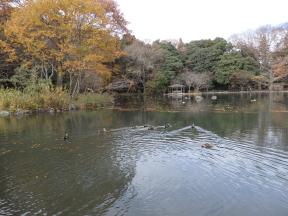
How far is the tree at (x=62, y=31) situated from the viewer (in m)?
26.1

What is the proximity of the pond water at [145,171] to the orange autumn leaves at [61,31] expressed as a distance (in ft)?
38.8

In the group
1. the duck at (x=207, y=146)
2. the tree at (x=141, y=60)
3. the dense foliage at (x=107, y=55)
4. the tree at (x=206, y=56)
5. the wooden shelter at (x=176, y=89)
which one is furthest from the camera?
the tree at (x=206, y=56)

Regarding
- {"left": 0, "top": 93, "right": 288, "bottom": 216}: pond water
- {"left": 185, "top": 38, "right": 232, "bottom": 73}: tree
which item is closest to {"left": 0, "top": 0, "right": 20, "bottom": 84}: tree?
{"left": 0, "top": 93, "right": 288, "bottom": 216}: pond water

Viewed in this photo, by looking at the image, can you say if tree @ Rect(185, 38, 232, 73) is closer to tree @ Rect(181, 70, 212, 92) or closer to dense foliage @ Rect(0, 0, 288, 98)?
dense foliage @ Rect(0, 0, 288, 98)

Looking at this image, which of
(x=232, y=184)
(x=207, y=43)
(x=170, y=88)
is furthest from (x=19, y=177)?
(x=207, y=43)

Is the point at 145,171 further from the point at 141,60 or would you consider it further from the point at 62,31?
the point at 141,60

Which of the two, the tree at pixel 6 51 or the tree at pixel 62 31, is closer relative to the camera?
the tree at pixel 62 31

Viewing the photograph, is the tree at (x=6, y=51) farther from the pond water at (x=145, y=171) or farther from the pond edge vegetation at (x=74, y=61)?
the pond water at (x=145, y=171)

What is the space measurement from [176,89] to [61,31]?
28.7 meters

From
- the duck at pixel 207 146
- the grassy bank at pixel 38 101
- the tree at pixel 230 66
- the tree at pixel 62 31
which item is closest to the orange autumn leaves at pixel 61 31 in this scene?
the tree at pixel 62 31

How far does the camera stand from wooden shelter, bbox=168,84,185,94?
50.5 metres

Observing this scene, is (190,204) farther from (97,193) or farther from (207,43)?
(207,43)

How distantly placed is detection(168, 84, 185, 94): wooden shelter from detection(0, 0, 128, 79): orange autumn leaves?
23067mm

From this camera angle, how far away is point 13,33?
26906 millimetres
